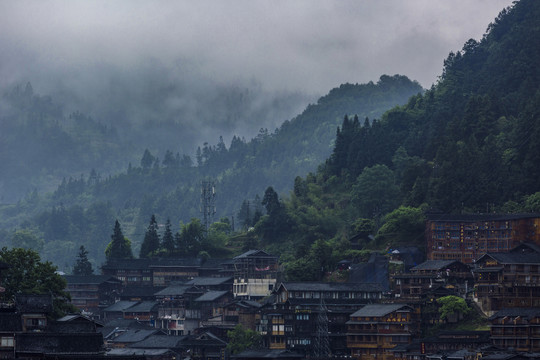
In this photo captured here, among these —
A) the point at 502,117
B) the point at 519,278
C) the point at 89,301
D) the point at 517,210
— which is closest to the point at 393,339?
the point at 519,278

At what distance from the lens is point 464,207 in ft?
535

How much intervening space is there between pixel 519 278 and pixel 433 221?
67.9 feet

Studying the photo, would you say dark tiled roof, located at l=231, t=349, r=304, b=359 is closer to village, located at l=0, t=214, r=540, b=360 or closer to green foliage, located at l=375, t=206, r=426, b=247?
village, located at l=0, t=214, r=540, b=360

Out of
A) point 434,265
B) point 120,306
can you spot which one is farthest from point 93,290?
point 434,265

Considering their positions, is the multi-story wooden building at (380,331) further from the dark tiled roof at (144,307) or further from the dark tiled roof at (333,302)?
the dark tiled roof at (144,307)

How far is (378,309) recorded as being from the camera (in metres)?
140

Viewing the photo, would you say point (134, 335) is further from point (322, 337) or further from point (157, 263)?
point (157, 263)

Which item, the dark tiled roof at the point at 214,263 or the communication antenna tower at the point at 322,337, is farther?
the dark tiled roof at the point at 214,263

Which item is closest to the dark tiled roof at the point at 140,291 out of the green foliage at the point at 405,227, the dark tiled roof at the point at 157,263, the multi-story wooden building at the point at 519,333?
the dark tiled roof at the point at 157,263

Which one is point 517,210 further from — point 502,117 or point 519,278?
point 502,117

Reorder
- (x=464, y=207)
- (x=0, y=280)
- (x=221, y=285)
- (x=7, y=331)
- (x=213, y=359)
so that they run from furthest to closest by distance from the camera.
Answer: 1. (x=221, y=285)
2. (x=464, y=207)
3. (x=213, y=359)
4. (x=0, y=280)
5. (x=7, y=331)

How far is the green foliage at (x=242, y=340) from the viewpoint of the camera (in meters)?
146

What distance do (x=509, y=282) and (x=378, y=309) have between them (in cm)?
1665

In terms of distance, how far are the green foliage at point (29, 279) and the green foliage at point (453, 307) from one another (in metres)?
45.2
